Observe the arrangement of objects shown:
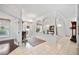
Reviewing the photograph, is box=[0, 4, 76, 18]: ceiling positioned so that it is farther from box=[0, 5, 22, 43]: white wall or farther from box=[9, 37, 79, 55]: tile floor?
box=[9, 37, 79, 55]: tile floor

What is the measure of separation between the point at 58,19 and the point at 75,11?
32 cm

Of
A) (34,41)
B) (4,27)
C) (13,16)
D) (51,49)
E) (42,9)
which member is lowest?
(51,49)

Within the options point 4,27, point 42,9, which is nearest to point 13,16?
point 4,27

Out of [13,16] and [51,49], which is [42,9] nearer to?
[13,16]

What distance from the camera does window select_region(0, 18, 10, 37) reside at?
1999mm

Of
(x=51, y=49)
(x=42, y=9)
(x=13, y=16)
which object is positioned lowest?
(x=51, y=49)

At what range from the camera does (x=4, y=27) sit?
6.60ft

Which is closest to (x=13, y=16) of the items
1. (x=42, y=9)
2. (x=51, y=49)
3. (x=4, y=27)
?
(x=4, y=27)

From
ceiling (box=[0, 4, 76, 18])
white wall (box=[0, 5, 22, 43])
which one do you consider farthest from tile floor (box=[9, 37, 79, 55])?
ceiling (box=[0, 4, 76, 18])

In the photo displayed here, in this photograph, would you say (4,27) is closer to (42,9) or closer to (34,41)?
(34,41)

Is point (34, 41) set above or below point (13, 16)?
below
